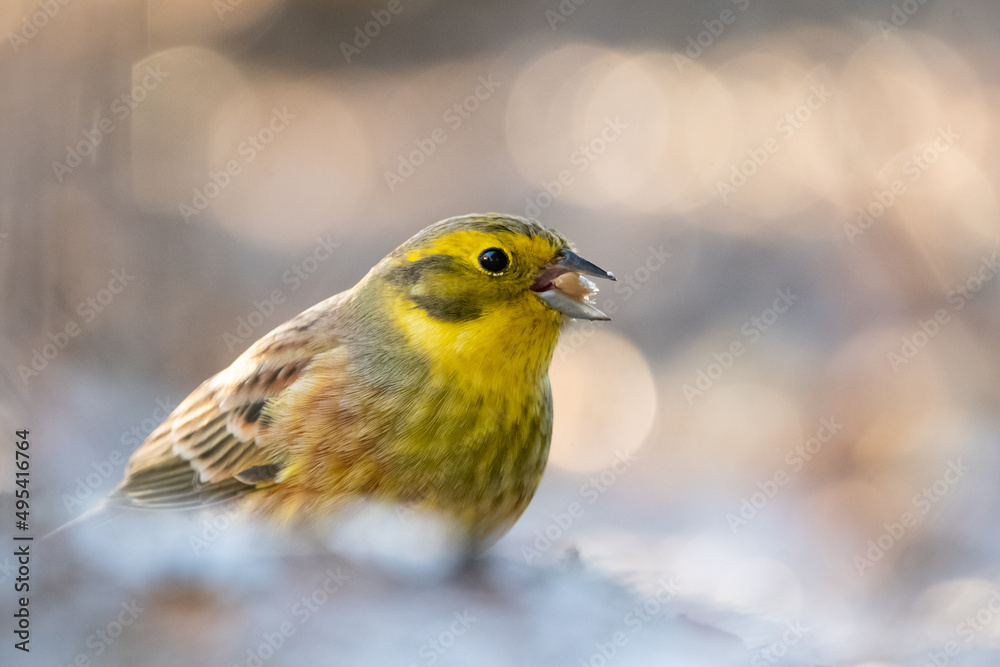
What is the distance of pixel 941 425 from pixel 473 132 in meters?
3.06

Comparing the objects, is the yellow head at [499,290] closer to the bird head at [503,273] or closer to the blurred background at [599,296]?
the bird head at [503,273]

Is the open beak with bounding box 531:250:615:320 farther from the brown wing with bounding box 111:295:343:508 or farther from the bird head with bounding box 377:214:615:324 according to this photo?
the brown wing with bounding box 111:295:343:508

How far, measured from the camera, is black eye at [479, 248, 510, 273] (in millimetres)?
1743

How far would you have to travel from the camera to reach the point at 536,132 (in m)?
4.93

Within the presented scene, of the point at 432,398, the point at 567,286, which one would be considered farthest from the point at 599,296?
the point at 432,398

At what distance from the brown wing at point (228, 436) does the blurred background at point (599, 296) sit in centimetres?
9

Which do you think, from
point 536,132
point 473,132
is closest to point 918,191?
point 536,132

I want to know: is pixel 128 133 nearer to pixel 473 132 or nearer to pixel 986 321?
pixel 473 132

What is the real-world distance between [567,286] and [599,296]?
2531 millimetres

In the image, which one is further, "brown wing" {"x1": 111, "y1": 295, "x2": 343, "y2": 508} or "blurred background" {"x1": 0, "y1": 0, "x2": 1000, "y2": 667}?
"brown wing" {"x1": 111, "y1": 295, "x2": 343, "y2": 508}

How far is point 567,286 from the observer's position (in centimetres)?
176

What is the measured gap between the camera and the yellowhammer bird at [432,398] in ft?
5.48

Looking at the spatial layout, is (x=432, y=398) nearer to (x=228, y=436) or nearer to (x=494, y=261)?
(x=494, y=261)

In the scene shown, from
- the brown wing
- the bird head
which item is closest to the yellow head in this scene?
the bird head
